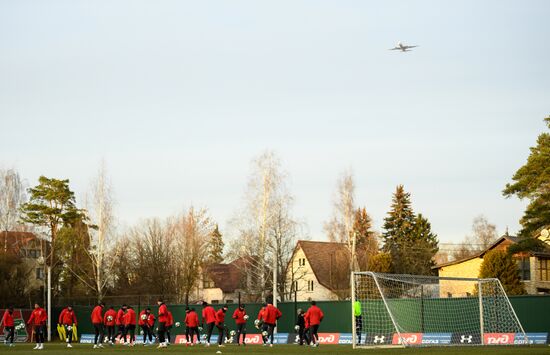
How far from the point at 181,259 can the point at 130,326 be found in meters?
34.0

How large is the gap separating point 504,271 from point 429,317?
19.6 m

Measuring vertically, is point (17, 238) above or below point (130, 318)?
above

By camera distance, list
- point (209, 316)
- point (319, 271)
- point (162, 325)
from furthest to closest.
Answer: point (319, 271), point (209, 316), point (162, 325)

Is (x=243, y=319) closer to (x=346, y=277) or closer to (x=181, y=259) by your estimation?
(x=181, y=259)

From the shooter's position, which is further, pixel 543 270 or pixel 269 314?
pixel 543 270

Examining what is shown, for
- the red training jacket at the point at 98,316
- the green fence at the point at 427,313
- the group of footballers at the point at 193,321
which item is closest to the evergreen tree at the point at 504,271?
the green fence at the point at 427,313

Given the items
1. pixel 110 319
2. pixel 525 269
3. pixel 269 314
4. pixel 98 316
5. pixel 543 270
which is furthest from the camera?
pixel 525 269

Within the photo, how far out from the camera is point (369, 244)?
86.9 m

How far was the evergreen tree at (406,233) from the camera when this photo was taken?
87.2 meters

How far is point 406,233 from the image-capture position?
9150 cm

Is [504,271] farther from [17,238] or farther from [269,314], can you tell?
[17,238]

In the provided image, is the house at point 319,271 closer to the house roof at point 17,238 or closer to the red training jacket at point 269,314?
the house roof at point 17,238

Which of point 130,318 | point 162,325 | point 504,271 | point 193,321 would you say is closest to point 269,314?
point 193,321

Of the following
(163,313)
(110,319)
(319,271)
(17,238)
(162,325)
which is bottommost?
(162,325)
